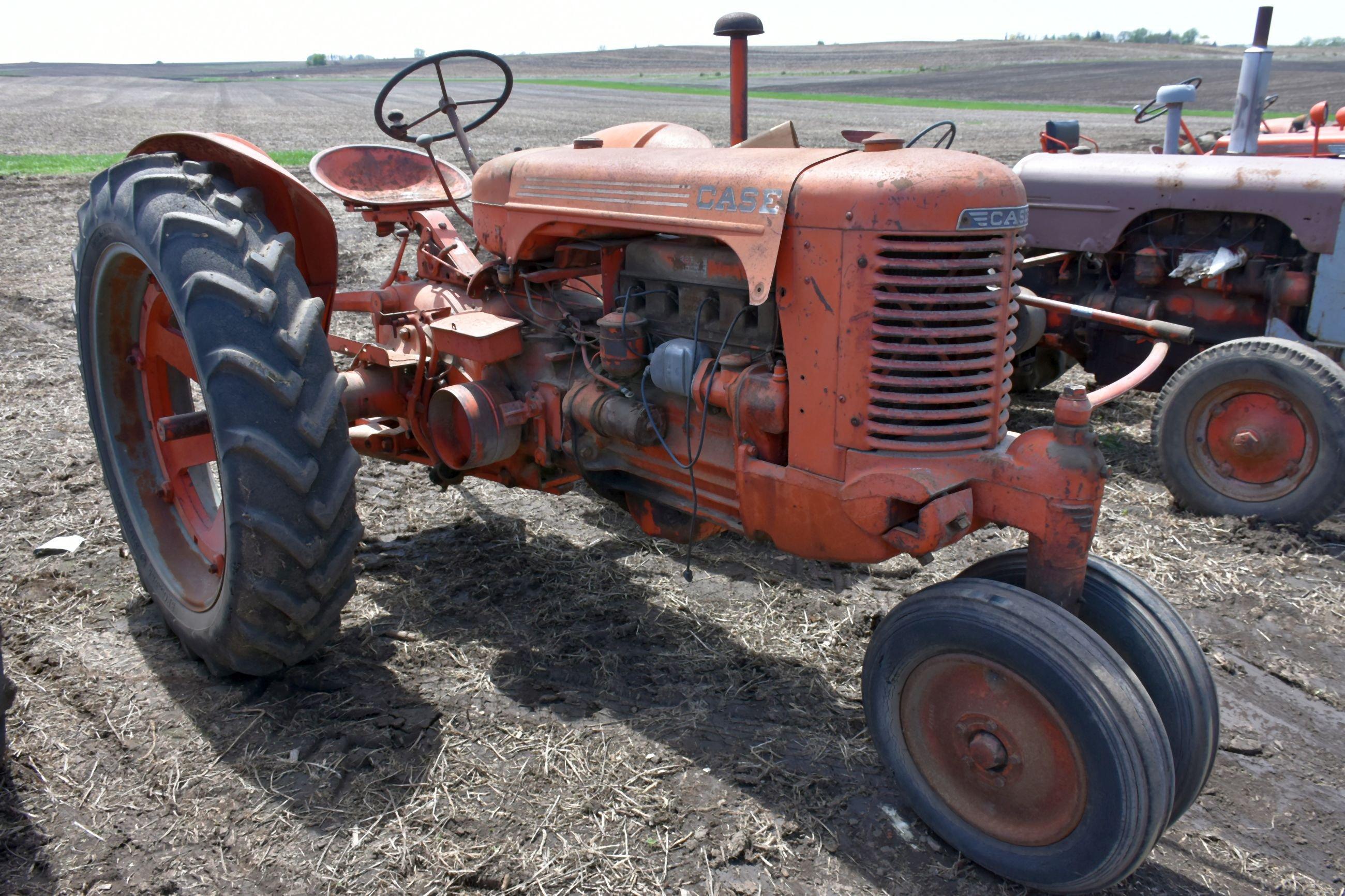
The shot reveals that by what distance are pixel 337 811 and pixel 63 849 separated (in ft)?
1.93

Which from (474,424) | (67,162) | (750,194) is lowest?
(474,424)

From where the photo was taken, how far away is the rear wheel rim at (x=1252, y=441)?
4.01 meters

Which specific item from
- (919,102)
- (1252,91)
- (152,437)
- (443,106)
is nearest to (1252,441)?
(1252,91)

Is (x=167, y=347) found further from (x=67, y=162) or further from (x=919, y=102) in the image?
(x=919, y=102)

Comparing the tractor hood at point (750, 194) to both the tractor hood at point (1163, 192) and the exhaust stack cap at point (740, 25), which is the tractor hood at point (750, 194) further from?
the tractor hood at point (1163, 192)

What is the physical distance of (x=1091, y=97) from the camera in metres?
28.8

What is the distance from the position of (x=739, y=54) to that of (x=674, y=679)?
182cm

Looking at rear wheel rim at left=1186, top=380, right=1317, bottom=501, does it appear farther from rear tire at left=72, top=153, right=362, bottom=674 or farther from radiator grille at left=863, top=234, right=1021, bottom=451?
rear tire at left=72, top=153, right=362, bottom=674

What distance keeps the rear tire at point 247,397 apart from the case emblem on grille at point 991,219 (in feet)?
5.20

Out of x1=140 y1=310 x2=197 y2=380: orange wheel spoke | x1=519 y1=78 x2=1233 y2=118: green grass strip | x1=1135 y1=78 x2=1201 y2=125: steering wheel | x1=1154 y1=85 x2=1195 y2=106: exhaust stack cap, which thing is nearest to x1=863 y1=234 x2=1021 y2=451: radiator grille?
x1=140 y1=310 x2=197 y2=380: orange wheel spoke

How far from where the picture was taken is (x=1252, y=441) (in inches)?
161

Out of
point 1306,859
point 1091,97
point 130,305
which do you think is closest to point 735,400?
point 1306,859

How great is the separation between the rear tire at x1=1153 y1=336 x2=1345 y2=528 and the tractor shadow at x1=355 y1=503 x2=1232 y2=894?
1.92 metres

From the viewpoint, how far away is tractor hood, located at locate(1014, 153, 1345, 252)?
14.0ft
